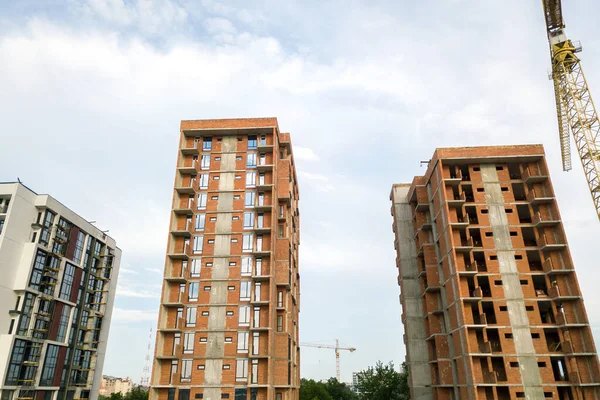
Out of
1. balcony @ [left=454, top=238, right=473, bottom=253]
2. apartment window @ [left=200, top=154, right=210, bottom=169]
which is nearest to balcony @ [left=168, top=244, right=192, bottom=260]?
apartment window @ [left=200, top=154, right=210, bottom=169]

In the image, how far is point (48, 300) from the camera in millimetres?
59562

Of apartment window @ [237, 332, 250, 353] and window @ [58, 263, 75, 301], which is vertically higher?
window @ [58, 263, 75, 301]

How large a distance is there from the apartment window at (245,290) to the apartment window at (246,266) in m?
1.10

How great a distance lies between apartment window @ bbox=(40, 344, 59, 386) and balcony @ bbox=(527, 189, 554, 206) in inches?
2461

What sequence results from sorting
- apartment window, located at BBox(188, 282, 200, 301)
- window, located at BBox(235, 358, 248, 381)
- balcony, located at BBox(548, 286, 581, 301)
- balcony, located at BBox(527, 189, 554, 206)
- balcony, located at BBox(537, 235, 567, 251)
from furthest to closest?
balcony, located at BBox(527, 189, 554, 206) < apartment window, located at BBox(188, 282, 200, 301) < balcony, located at BBox(537, 235, 567, 251) < balcony, located at BBox(548, 286, 581, 301) < window, located at BBox(235, 358, 248, 381)

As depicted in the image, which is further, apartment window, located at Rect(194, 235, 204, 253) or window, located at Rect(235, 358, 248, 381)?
apartment window, located at Rect(194, 235, 204, 253)

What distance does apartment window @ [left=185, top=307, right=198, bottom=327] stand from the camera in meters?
46.8

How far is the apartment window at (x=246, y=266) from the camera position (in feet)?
160

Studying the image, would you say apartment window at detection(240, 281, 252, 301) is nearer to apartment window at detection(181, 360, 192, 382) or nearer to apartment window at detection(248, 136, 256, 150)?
apartment window at detection(181, 360, 192, 382)

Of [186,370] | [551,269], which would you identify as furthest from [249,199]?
[551,269]

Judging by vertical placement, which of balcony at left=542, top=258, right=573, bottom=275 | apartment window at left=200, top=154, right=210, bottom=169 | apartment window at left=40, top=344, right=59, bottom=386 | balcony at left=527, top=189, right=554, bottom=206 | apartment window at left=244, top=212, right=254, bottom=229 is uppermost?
apartment window at left=200, top=154, right=210, bottom=169

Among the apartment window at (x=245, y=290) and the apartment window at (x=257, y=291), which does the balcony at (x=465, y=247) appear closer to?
the apartment window at (x=257, y=291)

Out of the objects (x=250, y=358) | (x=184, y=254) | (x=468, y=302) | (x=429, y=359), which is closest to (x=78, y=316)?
(x=184, y=254)

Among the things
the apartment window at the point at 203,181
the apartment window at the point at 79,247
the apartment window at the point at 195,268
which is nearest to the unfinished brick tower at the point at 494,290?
the apartment window at the point at 195,268
